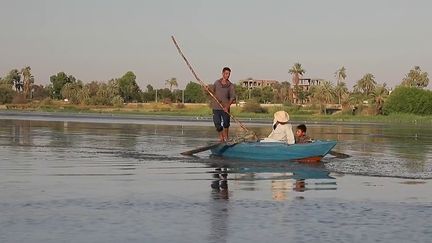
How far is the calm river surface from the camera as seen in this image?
909cm

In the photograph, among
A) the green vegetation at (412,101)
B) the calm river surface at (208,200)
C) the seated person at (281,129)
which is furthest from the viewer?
the green vegetation at (412,101)

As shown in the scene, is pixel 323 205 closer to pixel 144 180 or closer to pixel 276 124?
pixel 144 180

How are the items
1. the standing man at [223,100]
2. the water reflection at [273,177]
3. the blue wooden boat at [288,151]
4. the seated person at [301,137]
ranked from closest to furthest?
the water reflection at [273,177] → the blue wooden boat at [288,151] → the seated person at [301,137] → the standing man at [223,100]

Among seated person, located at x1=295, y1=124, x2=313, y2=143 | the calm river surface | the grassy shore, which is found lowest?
the grassy shore

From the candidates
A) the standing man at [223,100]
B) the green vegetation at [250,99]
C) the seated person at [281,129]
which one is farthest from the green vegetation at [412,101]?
the seated person at [281,129]

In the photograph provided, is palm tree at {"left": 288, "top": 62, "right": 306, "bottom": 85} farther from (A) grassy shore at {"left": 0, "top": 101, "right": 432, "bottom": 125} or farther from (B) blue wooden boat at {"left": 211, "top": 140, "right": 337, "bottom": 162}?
(B) blue wooden boat at {"left": 211, "top": 140, "right": 337, "bottom": 162}

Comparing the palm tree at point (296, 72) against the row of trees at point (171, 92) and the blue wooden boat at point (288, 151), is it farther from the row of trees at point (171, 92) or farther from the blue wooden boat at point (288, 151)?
the blue wooden boat at point (288, 151)

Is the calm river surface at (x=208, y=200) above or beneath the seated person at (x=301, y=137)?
beneath

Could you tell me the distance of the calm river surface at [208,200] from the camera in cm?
909

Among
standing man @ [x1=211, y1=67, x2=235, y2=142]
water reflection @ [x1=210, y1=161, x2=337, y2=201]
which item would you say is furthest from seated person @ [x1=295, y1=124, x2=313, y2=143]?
standing man @ [x1=211, y1=67, x2=235, y2=142]

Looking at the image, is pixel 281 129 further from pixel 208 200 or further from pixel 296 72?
pixel 296 72

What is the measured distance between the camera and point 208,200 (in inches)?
472

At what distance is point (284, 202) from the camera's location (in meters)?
11.9

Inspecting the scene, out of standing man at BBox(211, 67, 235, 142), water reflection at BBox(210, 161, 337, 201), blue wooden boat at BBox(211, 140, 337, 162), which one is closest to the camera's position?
water reflection at BBox(210, 161, 337, 201)
